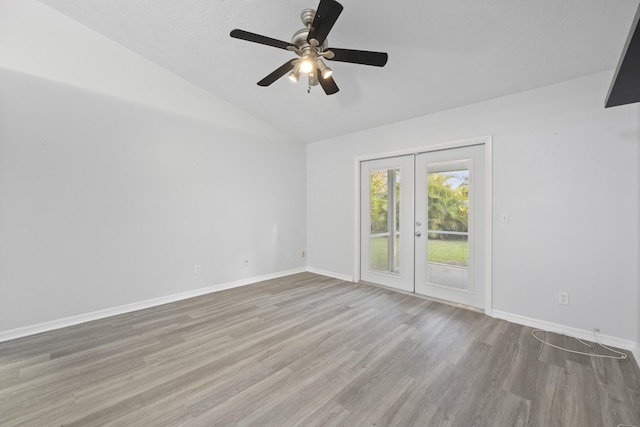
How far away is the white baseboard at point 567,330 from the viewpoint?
2.42m

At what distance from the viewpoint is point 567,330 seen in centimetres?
272

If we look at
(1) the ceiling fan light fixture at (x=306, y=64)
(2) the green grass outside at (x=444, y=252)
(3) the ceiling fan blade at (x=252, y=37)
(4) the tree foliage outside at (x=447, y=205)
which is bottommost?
(2) the green grass outside at (x=444, y=252)

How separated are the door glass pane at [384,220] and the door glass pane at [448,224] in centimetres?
52

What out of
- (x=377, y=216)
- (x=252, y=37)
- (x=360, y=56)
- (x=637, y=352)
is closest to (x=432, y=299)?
(x=377, y=216)

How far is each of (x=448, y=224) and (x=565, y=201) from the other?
1229 millimetres

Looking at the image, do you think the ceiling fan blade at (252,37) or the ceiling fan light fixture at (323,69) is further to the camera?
the ceiling fan light fixture at (323,69)

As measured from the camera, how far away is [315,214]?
5359 mm

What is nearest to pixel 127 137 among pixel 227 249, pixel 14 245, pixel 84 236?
pixel 84 236

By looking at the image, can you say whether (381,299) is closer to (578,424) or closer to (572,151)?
(578,424)

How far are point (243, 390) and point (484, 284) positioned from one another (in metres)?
2.99

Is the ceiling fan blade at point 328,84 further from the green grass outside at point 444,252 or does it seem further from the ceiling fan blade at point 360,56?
the green grass outside at point 444,252

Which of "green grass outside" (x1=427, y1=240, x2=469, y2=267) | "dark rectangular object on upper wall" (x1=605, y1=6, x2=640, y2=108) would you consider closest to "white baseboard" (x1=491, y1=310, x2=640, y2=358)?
"green grass outside" (x1=427, y1=240, x2=469, y2=267)

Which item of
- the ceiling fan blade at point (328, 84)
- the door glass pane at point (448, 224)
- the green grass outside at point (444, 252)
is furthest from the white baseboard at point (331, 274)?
the ceiling fan blade at point (328, 84)

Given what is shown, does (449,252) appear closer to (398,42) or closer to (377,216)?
(377,216)
